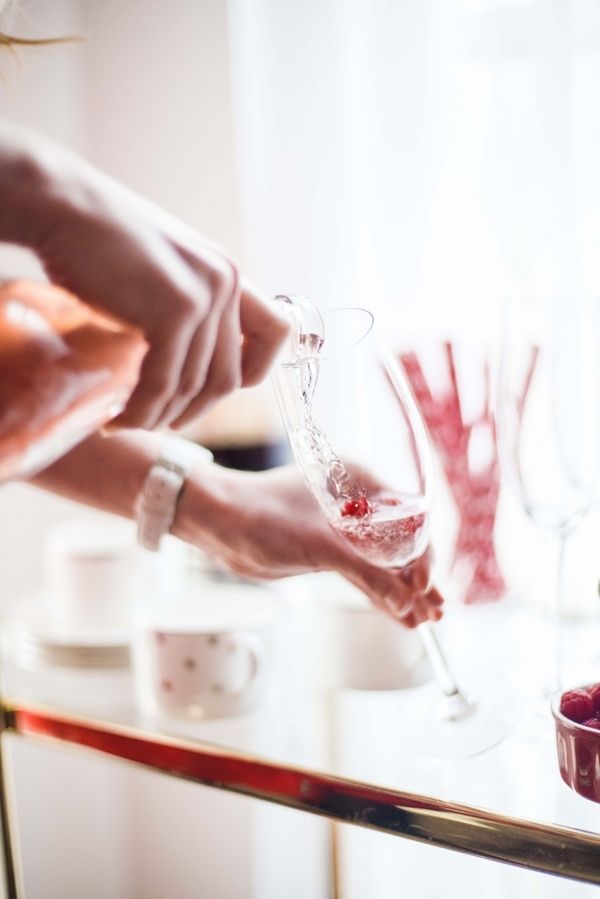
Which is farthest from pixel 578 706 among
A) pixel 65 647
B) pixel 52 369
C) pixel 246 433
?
pixel 246 433

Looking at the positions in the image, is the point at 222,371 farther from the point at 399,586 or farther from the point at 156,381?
the point at 399,586

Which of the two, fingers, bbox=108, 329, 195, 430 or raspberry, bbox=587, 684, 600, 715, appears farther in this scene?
raspberry, bbox=587, 684, 600, 715

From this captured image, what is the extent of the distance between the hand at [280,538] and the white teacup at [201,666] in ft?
0.19

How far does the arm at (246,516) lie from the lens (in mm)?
595

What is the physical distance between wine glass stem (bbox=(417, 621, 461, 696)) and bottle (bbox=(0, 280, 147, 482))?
1.04ft

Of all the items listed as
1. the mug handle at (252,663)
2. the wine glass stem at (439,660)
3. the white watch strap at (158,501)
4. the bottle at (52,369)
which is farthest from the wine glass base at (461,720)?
the bottle at (52,369)

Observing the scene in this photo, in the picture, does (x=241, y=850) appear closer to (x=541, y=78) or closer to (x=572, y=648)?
(x=572, y=648)

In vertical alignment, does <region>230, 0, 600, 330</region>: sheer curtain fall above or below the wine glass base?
above

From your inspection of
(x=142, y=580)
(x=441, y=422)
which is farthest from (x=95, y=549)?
(x=441, y=422)

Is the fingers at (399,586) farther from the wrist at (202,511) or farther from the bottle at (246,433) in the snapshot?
the bottle at (246,433)

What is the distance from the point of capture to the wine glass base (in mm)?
576

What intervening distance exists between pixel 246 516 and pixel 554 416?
246mm

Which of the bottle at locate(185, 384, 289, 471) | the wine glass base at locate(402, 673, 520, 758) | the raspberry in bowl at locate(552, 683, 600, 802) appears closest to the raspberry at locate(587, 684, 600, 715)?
the raspberry in bowl at locate(552, 683, 600, 802)

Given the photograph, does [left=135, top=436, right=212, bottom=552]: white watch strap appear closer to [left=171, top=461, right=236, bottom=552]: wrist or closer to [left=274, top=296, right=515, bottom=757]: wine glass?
[left=171, top=461, right=236, bottom=552]: wrist
